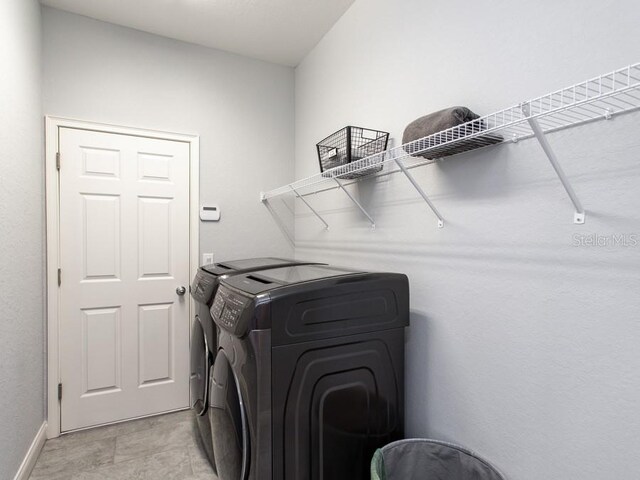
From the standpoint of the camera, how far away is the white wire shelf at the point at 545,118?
763 millimetres

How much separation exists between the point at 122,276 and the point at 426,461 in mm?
2150

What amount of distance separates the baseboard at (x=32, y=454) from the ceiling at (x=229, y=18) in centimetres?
263

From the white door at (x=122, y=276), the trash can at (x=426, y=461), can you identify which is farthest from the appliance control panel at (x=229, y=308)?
the white door at (x=122, y=276)

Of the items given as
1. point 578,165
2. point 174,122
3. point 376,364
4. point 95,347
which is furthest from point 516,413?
point 174,122

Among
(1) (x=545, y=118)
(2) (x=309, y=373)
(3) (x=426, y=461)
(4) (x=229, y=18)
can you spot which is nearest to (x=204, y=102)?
(4) (x=229, y=18)

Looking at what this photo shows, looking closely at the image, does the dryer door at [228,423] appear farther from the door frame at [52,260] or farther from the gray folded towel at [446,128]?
the door frame at [52,260]

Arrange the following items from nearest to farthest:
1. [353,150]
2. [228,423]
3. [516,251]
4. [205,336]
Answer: [516,251], [228,423], [353,150], [205,336]

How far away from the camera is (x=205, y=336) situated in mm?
1865

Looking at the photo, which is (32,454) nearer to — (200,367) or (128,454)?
(128,454)

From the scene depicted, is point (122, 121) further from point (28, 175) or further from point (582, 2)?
point (582, 2)

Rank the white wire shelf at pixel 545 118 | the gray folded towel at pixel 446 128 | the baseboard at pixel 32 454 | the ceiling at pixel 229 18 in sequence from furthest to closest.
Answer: the ceiling at pixel 229 18, the baseboard at pixel 32 454, the gray folded towel at pixel 446 128, the white wire shelf at pixel 545 118

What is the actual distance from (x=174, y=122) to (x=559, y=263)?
8.23ft

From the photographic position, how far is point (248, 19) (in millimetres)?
2270

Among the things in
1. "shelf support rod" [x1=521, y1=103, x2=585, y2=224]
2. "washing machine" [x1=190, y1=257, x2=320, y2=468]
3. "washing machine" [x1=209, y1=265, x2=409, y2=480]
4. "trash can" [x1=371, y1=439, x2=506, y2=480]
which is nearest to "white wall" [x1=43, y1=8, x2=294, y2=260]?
"washing machine" [x1=190, y1=257, x2=320, y2=468]
